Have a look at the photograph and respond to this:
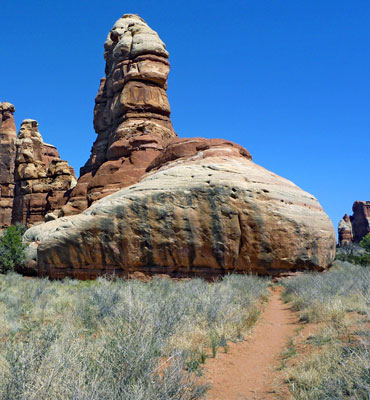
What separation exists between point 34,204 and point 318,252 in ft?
112

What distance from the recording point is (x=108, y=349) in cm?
417

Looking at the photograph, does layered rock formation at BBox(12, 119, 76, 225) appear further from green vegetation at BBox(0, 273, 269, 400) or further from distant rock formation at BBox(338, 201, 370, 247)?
distant rock formation at BBox(338, 201, 370, 247)

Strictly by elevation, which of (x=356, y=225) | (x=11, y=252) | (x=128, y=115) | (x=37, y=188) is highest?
(x=128, y=115)

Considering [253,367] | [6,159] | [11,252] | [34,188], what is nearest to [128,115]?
[11,252]

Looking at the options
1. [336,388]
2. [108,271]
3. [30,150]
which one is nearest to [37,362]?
[336,388]

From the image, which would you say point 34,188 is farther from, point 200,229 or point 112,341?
point 112,341

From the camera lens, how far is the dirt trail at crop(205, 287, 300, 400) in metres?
4.52

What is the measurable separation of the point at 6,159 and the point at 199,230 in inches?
2270

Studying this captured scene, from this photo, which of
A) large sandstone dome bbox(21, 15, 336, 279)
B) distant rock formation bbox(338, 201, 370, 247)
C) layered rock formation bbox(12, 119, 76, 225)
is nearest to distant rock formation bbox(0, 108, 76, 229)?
layered rock formation bbox(12, 119, 76, 225)

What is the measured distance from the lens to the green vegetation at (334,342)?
3738 millimetres

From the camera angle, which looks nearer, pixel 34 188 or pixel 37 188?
pixel 37 188

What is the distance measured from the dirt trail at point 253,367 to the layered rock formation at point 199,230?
22.5 ft

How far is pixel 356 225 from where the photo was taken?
89.7 meters

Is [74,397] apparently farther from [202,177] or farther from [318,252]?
[318,252]
